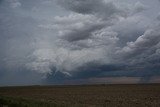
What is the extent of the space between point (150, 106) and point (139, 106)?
137 cm

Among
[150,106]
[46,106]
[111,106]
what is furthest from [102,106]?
[46,106]

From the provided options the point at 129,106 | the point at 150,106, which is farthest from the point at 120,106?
the point at 150,106

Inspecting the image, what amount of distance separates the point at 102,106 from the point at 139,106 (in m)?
4.78

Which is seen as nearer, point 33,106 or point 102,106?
point 33,106

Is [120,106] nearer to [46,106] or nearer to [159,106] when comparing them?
[159,106]

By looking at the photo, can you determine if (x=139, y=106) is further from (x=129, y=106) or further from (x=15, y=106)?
(x=15, y=106)

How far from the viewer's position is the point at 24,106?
26.0 meters

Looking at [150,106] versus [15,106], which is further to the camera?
[150,106]

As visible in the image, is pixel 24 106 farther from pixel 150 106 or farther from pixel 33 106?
pixel 150 106

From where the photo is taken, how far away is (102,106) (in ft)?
121

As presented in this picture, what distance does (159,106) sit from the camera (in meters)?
36.8

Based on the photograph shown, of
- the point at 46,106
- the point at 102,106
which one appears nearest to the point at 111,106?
the point at 102,106

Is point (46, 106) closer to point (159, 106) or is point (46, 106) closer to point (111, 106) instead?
point (111, 106)

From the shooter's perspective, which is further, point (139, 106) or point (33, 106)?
point (139, 106)
